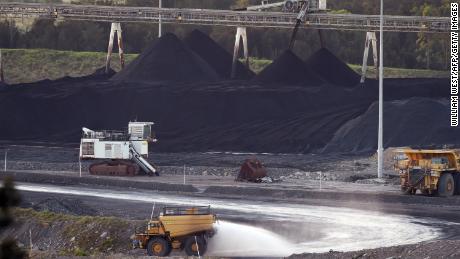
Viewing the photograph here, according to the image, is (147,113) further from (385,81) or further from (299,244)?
(299,244)

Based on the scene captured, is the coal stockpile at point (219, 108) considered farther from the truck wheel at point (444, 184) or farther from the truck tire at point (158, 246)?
the truck tire at point (158, 246)

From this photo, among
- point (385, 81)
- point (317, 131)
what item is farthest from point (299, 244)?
point (385, 81)

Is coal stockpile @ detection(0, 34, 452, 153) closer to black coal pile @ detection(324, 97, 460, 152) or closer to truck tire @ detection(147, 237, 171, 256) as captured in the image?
black coal pile @ detection(324, 97, 460, 152)

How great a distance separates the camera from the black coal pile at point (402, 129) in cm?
5322

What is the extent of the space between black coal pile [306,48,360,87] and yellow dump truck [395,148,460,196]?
3725 centimetres

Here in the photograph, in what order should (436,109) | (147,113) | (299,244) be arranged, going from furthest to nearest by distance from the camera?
(147,113), (436,109), (299,244)

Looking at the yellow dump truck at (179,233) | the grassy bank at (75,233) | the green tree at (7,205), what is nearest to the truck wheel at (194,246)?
the yellow dump truck at (179,233)

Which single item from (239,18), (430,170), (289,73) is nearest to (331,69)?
(289,73)

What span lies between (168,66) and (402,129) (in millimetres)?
20724

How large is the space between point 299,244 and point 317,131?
3219cm

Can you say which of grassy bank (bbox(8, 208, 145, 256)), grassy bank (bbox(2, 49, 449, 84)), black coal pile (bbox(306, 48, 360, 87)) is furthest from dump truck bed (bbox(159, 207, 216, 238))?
grassy bank (bbox(2, 49, 449, 84))

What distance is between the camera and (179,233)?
72.2 ft

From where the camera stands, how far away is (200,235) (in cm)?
2205

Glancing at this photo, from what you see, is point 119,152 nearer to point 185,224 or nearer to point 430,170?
point 430,170
